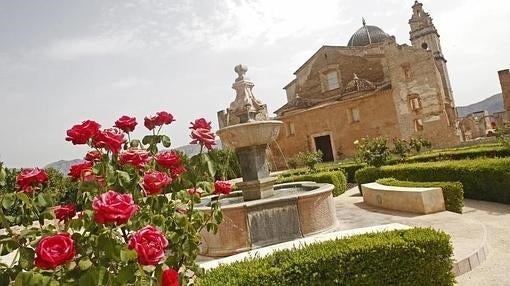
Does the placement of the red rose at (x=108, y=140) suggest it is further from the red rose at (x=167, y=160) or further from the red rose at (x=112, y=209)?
the red rose at (x=112, y=209)

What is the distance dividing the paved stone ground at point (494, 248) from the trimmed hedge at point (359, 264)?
656 mm

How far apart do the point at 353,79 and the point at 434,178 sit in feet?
62.8

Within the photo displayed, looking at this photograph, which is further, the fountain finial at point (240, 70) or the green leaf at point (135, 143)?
the fountain finial at point (240, 70)

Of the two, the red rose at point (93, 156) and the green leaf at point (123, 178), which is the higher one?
the red rose at point (93, 156)

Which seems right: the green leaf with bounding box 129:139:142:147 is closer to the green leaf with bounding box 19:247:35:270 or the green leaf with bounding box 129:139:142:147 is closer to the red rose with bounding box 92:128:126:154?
the red rose with bounding box 92:128:126:154

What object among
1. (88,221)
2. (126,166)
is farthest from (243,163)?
(88,221)

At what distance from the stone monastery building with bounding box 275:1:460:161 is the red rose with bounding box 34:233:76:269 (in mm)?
26604

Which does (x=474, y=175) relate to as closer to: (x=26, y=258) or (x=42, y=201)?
(x=42, y=201)

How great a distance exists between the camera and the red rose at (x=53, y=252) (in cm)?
142

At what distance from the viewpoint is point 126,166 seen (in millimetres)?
2400

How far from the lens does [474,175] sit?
964 centimetres

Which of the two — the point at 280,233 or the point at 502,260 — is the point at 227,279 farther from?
the point at 502,260

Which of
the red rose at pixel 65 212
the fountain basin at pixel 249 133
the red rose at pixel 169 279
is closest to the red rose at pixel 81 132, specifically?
the red rose at pixel 65 212

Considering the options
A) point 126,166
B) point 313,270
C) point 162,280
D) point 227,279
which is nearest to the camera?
point 162,280
